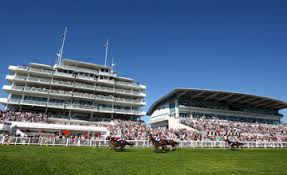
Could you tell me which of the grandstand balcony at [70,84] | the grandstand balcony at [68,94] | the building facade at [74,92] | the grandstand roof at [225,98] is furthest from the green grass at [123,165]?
the grandstand roof at [225,98]

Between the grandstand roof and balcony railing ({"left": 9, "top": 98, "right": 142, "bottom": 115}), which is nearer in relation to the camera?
balcony railing ({"left": 9, "top": 98, "right": 142, "bottom": 115})

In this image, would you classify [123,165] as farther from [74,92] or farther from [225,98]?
[225,98]

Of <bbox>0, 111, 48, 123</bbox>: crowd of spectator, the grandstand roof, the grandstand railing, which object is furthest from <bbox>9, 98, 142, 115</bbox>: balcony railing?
the grandstand railing

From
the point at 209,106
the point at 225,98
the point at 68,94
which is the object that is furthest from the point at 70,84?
the point at 225,98

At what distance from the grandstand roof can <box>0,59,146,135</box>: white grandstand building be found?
29.7 feet

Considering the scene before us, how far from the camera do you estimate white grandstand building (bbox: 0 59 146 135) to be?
49.1 metres

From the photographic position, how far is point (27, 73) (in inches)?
2025

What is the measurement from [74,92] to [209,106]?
120 feet

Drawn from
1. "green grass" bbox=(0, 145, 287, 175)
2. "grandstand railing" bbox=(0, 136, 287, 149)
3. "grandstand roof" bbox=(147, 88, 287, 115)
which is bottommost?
→ "green grass" bbox=(0, 145, 287, 175)

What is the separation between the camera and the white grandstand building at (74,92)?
4909 centimetres

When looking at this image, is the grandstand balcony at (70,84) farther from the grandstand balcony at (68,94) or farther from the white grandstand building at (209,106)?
the white grandstand building at (209,106)

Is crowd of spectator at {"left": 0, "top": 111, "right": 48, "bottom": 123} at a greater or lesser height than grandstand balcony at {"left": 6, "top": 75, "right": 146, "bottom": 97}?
lesser

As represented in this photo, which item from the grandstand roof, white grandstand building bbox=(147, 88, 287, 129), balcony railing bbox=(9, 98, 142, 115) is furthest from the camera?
the grandstand roof

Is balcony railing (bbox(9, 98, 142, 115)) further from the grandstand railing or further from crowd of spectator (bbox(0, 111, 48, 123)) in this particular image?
the grandstand railing
